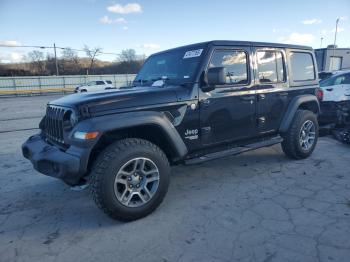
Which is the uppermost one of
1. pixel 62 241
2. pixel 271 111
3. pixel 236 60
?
pixel 236 60

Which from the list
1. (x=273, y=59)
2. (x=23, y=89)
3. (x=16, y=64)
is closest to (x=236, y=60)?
(x=273, y=59)

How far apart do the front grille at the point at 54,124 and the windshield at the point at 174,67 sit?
1.38 m

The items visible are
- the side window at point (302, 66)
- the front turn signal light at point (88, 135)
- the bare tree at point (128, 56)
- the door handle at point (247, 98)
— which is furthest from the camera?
the bare tree at point (128, 56)

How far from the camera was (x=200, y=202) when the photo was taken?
381cm

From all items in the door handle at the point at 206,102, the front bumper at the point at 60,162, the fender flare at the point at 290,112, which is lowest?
the front bumper at the point at 60,162

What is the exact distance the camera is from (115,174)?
3.20m

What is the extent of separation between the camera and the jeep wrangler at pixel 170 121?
10.5 ft

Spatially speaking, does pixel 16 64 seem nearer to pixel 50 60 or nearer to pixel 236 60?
pixel 50 60

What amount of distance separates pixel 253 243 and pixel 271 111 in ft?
8.48

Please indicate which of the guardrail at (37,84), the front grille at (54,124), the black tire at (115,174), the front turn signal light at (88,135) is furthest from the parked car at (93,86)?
the front turn signal light at (88,135)

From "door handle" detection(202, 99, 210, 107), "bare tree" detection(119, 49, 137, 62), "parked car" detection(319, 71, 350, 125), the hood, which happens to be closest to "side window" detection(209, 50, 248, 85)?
"door handle" detection(202, 99, 210, 107)

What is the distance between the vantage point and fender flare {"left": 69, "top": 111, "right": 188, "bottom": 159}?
3092mm

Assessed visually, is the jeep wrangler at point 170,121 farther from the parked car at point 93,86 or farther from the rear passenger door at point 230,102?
the parked car at point 93,86

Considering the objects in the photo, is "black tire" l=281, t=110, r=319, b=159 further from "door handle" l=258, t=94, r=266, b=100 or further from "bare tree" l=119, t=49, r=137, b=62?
"bare tree" l=119, t=49, r=137, b=62
